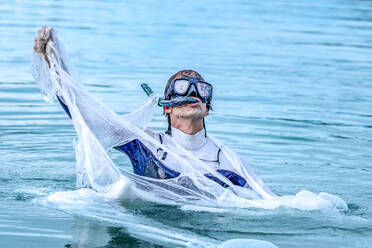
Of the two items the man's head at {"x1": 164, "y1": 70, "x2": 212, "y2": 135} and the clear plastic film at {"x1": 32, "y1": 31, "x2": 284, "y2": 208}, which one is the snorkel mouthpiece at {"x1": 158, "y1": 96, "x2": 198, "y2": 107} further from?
the clear plastic film at {"x1": 32, "y1": 31, "x2": 284, "y2": 208}

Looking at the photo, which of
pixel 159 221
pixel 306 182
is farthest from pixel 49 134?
pixel 159 221

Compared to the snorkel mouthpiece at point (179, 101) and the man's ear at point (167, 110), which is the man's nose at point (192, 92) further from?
the man's ear at point (167, 110)

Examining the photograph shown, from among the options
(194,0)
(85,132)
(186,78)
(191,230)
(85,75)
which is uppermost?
(194,0)

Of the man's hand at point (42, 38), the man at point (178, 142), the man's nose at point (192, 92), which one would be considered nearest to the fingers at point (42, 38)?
the man's hand at point (42, 38)

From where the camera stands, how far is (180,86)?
24.8 feet

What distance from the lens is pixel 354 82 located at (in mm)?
15594

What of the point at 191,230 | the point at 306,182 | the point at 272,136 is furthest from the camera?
the point at 272,136

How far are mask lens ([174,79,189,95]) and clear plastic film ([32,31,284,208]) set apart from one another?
419 mm

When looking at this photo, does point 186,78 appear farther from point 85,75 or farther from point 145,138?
point 85,75

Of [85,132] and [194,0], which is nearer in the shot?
[85,132]

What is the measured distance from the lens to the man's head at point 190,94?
750 centimetres

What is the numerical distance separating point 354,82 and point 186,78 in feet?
27.8

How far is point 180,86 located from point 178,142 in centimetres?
45

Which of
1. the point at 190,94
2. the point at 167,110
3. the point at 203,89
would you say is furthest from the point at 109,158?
the point at 203,89
